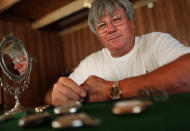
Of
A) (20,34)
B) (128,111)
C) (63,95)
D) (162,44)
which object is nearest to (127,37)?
(162,44)

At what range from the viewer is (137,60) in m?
1.30

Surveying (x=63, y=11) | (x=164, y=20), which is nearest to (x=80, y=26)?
(x=63, y=11)

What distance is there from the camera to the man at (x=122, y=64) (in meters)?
0.72

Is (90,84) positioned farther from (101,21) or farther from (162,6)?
(162,6)

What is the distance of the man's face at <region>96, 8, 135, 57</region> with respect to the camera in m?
1.30

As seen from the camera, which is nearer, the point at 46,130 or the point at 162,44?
the point at 46,130

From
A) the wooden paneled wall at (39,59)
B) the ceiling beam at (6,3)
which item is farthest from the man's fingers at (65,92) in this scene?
the ceiling beam at (6,3)

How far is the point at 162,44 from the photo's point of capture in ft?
3.65

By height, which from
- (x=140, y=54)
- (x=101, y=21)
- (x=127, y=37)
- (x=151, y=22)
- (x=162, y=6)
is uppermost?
(x=162, y=6)

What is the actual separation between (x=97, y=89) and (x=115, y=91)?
109mm

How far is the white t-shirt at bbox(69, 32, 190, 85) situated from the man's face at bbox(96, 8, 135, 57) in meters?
0.09

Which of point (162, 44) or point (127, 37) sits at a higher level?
point (127, 37)

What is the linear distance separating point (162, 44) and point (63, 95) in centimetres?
73

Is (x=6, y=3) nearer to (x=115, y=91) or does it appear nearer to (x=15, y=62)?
(x=15, y=62)
